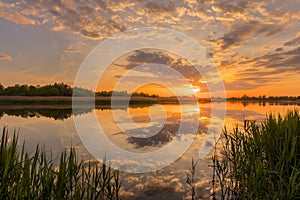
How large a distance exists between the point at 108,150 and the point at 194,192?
7.09 meters

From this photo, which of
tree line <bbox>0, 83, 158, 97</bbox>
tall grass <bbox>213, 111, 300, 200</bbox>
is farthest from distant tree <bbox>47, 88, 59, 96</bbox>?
tall grass <bbox>213, 111, 300, 200</bbox>

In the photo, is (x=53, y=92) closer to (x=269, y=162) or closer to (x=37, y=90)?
(x=37, y=90)

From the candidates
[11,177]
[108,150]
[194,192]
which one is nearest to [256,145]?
[194,192]

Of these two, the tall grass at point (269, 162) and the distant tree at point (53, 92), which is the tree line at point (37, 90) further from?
the tall grass at point (269, 162)

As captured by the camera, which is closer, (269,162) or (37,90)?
(269,162)

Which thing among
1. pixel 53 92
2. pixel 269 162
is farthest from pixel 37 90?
pixel 269 162

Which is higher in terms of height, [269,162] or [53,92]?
[53,92]

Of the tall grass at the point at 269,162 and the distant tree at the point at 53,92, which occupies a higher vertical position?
the distant tree at the point at 53,92

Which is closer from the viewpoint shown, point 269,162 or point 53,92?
point 269,162

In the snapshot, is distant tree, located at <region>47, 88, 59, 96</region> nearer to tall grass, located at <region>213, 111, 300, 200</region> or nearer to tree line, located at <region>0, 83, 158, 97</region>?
tree line, located at <region>0, 83, 158, 97</region>

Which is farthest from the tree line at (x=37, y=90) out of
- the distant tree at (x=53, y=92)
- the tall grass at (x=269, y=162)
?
the tall grass at (x=269, y=162)

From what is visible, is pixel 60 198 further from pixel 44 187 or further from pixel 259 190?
pixel 259 190

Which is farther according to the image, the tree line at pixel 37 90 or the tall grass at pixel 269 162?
the tree line at pixel 37 90

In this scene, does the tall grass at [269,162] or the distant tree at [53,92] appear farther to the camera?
the distant tree at [53,92]
